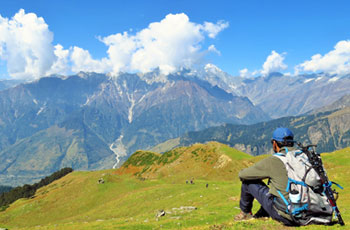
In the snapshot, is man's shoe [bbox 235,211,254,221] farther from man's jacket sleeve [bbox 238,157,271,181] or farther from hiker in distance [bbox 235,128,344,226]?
man's jacket sleeve [bbox 238,157,271,181]

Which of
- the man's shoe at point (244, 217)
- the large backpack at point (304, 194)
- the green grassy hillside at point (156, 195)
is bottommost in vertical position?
the green grassy hillside at point (156, 195)

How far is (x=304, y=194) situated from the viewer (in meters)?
9.34

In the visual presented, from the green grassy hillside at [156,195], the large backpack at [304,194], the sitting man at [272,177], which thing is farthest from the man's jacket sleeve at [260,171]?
the green grassy hillside at [156,195]

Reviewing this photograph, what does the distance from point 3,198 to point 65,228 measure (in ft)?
421

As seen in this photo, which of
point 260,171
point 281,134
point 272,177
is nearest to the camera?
point 272,177

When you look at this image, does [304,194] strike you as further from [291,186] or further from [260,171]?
[260,171]

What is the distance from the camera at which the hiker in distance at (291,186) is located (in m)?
9.34

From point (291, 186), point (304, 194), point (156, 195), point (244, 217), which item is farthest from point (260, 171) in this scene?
point (156, 195)

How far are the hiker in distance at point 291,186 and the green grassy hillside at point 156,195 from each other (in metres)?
15.5

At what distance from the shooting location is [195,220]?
25.5 metres

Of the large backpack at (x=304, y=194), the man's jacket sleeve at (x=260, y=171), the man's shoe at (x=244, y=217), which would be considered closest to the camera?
the large backpack at (x=304, y=194)

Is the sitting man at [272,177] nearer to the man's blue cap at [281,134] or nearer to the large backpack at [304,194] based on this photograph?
the man's blue cap at [281,134]

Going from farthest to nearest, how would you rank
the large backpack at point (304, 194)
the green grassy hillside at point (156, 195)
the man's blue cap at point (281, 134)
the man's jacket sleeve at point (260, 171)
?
1. the green grassy hillside at point (156, 195)
2. the man's blue cap at point (281, 134)
3. the man's jacket sleeve at point (260, 171)
4. the large backpack at point (304, 194)

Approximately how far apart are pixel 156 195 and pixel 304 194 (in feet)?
155
